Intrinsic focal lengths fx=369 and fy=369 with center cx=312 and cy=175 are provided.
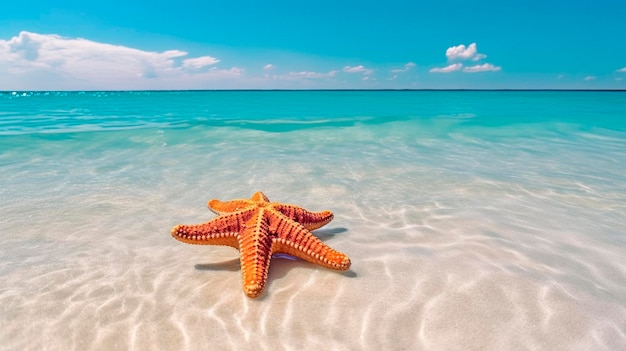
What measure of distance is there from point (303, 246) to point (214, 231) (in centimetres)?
78

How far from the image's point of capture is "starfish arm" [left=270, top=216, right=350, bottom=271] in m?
3.05

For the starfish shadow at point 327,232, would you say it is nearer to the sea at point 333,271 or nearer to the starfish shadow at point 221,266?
the sea at point 333,271

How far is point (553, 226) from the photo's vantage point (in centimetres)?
459

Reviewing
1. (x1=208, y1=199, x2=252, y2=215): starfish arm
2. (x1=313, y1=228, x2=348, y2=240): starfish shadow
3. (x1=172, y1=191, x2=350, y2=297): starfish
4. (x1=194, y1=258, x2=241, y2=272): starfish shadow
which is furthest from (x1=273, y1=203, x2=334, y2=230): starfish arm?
(x1=194, y1=258, x2=241, y2=272): starfish shadow

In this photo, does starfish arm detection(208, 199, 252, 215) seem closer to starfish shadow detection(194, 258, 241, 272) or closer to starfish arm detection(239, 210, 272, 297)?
starfish arm detection(239, 210, 272, 297)

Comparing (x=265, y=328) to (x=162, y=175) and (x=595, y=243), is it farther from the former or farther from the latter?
(x=162, y=175)

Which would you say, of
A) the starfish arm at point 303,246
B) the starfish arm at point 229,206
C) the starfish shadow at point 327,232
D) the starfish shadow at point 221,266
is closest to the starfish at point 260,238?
the starfish arm at point 303,246

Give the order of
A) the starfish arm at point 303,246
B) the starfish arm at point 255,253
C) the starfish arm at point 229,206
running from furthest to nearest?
the starfish arm at point 229,206, the starfish arm at point 303,246, the starfish arm at point 255,253

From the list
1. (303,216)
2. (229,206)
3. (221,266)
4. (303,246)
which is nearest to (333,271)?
(303,246)

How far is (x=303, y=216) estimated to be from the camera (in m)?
3.63

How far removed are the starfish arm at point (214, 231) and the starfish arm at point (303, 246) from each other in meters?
0.32

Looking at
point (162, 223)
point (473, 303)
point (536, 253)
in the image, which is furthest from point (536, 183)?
point (162, 223)

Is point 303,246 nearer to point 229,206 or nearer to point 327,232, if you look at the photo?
point 229,206

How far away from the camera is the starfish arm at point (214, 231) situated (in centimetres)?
312
